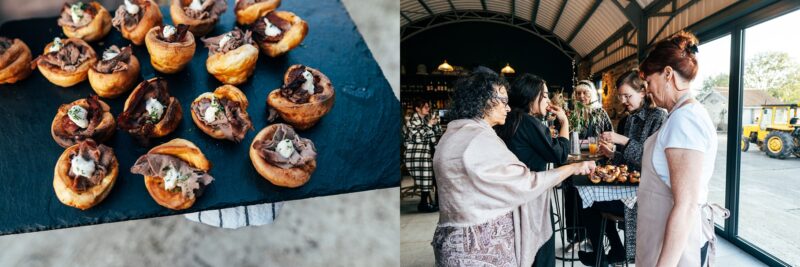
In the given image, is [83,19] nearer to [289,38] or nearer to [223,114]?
[223,114]

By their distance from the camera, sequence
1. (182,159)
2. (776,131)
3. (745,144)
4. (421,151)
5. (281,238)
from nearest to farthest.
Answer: (182,159) < (281,238) < (776,131) < (745,144) < (421,151)

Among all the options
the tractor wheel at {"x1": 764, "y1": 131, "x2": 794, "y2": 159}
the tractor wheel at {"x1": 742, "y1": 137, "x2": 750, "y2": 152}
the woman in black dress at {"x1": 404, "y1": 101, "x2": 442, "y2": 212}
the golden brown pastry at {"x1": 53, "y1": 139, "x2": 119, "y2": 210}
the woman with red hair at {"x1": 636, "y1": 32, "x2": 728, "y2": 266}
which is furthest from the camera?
the woman in black dress at {"x1": 404, "y1": 101, "x2": 442, "y2": 212}

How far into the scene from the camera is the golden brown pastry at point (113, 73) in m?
1.21

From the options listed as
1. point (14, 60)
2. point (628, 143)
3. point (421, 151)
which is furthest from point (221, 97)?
point (421, 151)

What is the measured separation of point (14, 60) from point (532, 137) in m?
2.29

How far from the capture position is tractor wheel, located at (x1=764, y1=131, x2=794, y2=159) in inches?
136

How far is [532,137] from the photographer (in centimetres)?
222

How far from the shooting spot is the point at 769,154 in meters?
3.70

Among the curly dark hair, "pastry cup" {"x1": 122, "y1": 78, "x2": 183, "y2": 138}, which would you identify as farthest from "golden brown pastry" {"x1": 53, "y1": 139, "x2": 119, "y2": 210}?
the curly dark hair

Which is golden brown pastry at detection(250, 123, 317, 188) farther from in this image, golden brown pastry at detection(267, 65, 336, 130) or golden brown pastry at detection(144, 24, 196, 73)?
golden brown pastry at detection(144, 24, 196, 73)

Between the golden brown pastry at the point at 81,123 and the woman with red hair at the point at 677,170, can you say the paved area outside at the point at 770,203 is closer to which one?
the woman with red hair at the point at 677,170

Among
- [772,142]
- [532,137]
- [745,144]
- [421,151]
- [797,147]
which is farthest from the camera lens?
[421,151]

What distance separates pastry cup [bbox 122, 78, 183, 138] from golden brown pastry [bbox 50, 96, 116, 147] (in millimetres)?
74

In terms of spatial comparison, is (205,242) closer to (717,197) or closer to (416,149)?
(416,149)
